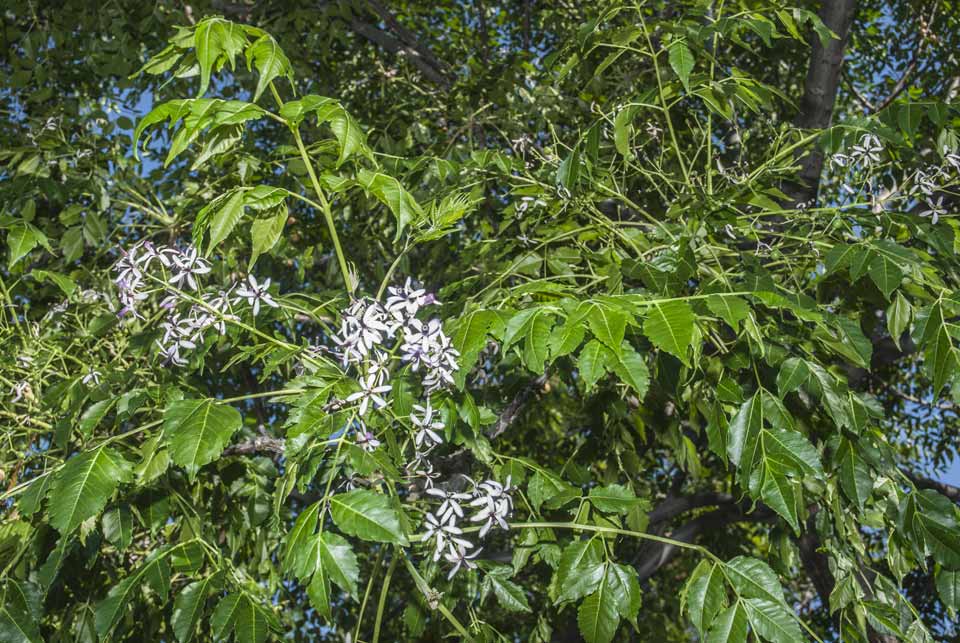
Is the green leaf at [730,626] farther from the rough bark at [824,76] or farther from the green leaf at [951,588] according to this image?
the rough bark at [824,76]

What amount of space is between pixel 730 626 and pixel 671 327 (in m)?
0.43

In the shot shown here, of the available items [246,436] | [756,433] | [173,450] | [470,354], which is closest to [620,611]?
[756,433]

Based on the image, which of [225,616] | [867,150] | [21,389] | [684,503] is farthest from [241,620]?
[684,503]

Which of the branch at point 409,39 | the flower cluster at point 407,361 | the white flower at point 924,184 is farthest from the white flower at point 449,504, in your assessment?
the branch at point 409,39

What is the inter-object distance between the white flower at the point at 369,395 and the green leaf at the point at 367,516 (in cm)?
11

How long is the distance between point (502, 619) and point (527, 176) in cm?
225

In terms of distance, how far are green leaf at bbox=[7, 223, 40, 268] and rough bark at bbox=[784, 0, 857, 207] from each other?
2.00 metres

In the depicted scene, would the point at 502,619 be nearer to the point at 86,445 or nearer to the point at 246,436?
the point at 246,436

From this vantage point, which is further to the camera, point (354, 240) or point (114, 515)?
point (354, 240)

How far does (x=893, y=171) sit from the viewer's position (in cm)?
302

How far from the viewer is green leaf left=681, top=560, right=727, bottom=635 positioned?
1.36 metres

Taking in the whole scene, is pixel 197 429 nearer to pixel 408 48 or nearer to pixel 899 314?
pixel 899 314

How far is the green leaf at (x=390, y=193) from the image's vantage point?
1.37 m

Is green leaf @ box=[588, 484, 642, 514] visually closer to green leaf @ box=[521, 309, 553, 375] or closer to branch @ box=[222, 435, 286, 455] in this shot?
green leaf @ box=[521, 309, 553, 375]
